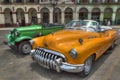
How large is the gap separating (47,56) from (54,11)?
2396cm

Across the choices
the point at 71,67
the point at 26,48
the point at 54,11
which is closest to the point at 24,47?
the point at 26,48

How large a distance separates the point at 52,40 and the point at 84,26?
2086mm

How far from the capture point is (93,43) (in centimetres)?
504

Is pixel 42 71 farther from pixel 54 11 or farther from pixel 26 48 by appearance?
pixel 54 11

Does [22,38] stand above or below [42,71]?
above

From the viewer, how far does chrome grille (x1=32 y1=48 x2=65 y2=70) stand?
4.45 meters

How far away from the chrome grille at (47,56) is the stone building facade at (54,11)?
75.8 ft

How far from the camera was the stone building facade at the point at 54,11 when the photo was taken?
2734cm

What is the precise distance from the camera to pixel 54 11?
27.8 m

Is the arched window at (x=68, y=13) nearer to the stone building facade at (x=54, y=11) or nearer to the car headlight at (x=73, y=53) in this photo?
the stone building facade at (x=54, y=11)

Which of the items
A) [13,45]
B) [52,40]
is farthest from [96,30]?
[13,45]

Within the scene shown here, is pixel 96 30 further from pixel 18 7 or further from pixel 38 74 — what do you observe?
pixel 18 7

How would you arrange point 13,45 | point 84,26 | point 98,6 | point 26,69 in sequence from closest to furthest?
point 26,69
point 84,26
point 13,45
point 98,6

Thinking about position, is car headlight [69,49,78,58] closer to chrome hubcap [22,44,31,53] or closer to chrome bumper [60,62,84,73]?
chrome bumper [60,62,84,73]
